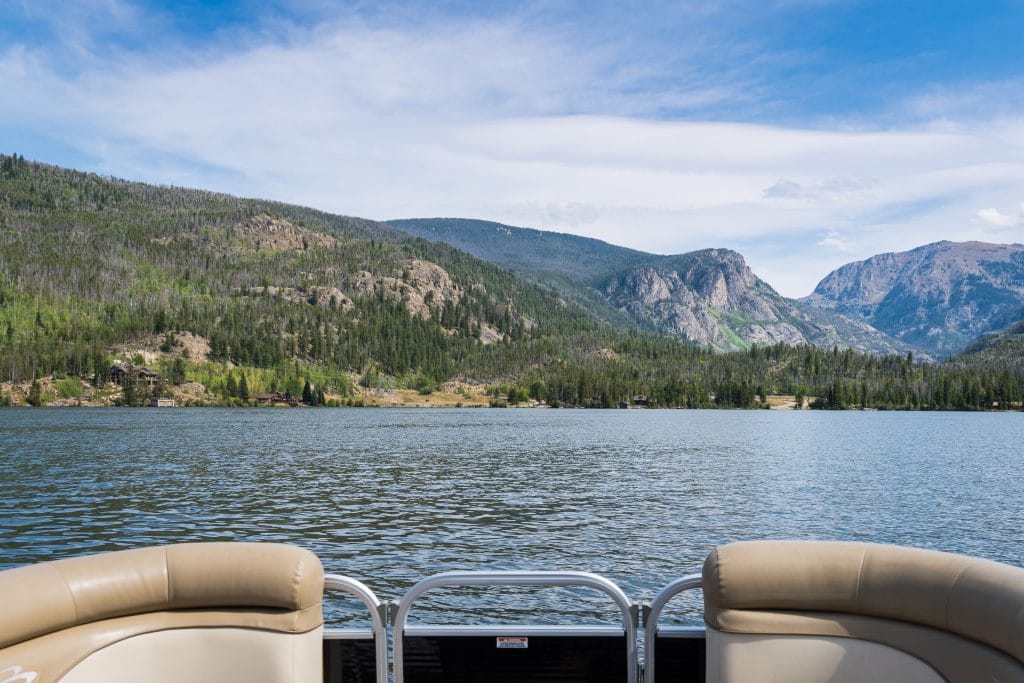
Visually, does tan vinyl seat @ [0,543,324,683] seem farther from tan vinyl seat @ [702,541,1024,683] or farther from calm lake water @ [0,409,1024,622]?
calm lake water @ [0,409,1024,622]

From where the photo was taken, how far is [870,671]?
221 inches

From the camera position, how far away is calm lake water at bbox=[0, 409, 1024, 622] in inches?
1112

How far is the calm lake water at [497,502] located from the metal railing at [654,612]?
46.5 feet

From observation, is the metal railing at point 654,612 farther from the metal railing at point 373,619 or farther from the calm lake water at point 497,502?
the calm lake water at point 497,502

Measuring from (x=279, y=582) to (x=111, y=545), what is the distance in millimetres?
27834

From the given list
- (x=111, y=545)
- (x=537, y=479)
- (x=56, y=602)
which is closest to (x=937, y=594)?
(x=56, y=602)

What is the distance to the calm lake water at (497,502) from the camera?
1112 inches

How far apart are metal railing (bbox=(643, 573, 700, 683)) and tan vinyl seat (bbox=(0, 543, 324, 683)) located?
7.78 ft

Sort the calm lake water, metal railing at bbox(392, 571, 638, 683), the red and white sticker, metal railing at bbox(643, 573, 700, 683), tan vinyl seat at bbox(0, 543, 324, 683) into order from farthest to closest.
Answer: the calm lake water, the red and white sticker, metal railing at bbox(392, 571, 638, 683), metal railing at bbox(643, 573, 700, 683), tan vinyl seat at bbox(0, 543, 324, 683)

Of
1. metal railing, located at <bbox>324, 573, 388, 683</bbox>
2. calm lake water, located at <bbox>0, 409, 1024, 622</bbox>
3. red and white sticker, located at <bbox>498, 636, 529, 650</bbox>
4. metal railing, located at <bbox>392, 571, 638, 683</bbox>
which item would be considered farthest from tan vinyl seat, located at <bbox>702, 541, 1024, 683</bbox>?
calm lake water, located at <bbox>0, 409, 1024, 622</bbox>

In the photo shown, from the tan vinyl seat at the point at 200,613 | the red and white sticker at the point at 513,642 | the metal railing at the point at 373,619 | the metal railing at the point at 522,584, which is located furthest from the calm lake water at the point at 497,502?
the tan vinyl seat at the point at 200,613

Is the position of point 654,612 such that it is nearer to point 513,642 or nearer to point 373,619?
point 513,642

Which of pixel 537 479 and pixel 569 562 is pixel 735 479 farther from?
pixel 569 562

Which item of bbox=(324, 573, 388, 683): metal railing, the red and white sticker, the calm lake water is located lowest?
the calm lake water
